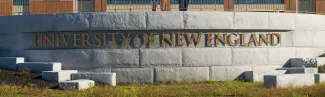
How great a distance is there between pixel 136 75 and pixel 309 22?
692cm

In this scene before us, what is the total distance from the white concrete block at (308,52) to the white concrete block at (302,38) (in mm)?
191

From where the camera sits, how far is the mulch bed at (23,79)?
45.2 feet

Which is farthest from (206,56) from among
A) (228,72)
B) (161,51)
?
(161,51)

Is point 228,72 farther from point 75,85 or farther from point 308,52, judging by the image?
point 75,85

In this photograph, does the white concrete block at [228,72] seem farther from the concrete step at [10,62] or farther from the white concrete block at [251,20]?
the concrete step at [10,62]

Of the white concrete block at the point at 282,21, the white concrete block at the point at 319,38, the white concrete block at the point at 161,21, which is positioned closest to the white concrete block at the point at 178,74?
the white concrete block at the point at 161,21

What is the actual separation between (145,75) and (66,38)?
3018 mm

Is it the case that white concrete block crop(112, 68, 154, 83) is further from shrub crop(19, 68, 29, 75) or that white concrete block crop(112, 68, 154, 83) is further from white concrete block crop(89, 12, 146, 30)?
shrub crop(19, 68, 29, 75)

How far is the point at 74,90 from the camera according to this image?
13109mm

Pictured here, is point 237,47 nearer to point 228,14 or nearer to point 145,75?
point 228,14

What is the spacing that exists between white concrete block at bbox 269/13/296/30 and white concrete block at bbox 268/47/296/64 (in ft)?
2.55

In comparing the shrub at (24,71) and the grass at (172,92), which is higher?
the shrub at (24,71)

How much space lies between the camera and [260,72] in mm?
15422

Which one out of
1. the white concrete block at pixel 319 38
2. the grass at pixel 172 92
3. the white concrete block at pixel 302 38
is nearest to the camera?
the grass at pixel 172 92
